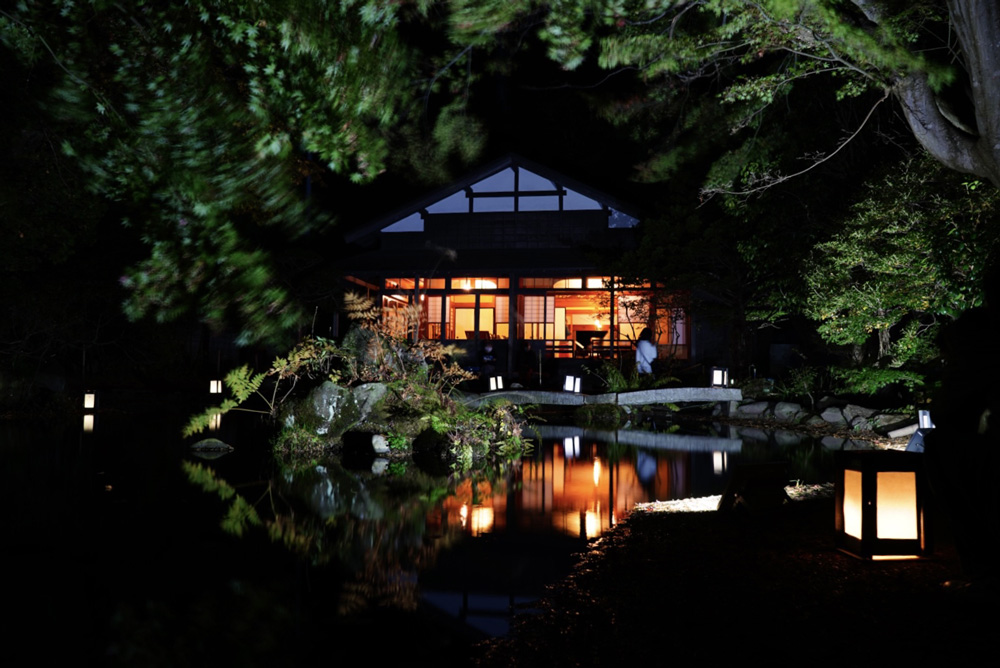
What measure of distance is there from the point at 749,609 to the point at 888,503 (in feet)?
4.70

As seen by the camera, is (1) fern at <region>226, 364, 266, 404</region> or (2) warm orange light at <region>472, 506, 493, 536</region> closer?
(2) warm orange light at <region>472, 506, 493, 536</region>

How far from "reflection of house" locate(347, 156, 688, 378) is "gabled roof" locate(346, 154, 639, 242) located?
0.03 m

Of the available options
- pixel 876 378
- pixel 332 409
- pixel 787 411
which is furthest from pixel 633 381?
pixel 332 409

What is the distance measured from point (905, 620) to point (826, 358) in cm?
1955

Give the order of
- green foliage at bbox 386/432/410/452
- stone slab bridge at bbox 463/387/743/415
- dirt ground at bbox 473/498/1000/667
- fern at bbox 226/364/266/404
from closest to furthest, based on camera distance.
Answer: dirt ground at bbox 473/498/1000/667 → green foliage at bbox 386/432/410/452 → fern at bbox 226/364/266/404 → stone slab bridge at bbox 463/387/743/415


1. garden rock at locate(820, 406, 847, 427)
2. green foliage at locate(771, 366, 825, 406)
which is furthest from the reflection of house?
garden rock at locate(820, 406, 847, 427)

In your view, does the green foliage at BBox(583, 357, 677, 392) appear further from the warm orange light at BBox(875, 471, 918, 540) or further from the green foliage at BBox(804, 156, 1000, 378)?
the warm orange light at BBox(875, 471, 918, 540)

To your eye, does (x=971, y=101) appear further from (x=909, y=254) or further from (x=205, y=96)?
(x=205, y=96)

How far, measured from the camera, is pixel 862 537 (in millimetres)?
4434

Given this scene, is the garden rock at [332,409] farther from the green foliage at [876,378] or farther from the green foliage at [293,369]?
the green foliage at [876,378]

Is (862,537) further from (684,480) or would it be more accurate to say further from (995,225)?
(995,225)

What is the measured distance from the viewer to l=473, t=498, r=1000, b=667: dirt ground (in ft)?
10.2

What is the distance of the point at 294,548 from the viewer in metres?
4.94

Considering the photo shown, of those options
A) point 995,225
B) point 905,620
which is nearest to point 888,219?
point 995,225
